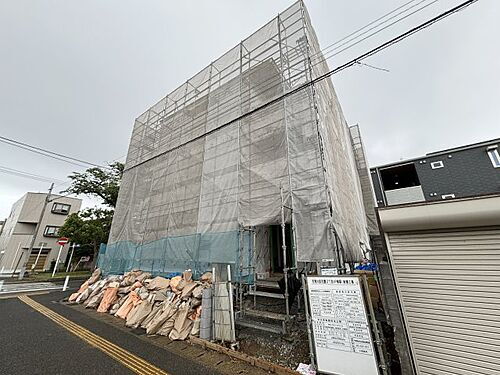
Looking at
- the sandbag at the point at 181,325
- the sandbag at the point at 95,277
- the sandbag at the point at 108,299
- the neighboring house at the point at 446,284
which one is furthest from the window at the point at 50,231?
the neighboring house at the point at 446,284

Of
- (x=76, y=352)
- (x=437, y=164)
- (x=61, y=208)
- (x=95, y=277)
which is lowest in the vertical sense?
(x=76, y=352)

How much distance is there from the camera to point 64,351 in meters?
3.88

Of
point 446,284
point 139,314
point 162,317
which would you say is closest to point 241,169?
point 162,317

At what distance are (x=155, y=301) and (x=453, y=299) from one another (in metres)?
6.22

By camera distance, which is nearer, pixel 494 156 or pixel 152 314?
pixel 152 314

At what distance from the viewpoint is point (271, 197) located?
558 cm

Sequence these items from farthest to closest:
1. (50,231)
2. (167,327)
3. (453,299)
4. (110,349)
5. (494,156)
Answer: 1. (50,231)
2. (494,156)
3. (167,327)
4. (110,349)
5. (453,299)

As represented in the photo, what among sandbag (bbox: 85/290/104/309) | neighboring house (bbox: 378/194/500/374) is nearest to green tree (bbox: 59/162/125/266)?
sandbag (bbox: 85/290/104/309)

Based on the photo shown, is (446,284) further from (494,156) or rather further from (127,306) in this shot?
(494,156)

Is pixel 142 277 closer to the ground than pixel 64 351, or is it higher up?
higher up

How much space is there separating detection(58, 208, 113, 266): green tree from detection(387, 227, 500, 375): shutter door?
20072 mm

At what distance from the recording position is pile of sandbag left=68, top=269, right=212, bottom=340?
4.67 metres

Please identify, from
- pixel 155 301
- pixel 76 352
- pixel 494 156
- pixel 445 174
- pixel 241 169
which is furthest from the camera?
pixel 445 174

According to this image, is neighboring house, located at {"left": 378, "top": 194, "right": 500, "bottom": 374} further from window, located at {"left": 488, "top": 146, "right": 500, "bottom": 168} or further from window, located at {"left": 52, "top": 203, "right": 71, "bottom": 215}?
window, located at {"left": 52, "top": 203, "right": 71, "bottom": 215}
